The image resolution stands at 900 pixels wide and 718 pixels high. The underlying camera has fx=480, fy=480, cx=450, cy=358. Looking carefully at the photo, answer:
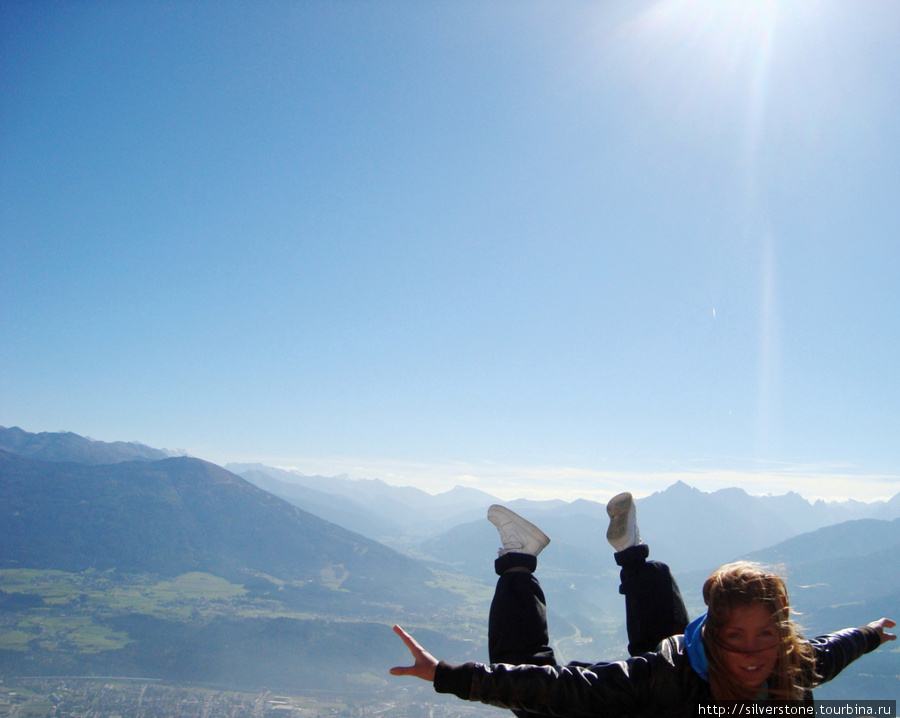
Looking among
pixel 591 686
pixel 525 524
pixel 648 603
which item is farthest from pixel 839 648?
pixel 525 524

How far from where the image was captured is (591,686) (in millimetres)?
2371

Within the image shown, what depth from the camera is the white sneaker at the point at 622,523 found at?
3.81m

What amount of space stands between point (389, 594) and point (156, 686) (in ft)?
321

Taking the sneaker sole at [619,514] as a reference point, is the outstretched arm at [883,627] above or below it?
below

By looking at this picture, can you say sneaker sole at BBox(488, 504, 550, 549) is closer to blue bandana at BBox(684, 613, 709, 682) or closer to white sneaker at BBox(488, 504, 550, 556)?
white sneaker at BBox(488, 504, 550, 556)

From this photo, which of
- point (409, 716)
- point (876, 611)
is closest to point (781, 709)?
point (409, 716)

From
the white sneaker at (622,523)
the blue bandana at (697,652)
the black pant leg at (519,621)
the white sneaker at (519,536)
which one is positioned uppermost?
the white sneaker at (622,523)

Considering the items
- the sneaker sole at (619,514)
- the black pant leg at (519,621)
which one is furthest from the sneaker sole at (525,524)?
the sneaker sole at (619,514)

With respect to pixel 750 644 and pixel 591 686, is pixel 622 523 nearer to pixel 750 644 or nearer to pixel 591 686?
pixel 750 644

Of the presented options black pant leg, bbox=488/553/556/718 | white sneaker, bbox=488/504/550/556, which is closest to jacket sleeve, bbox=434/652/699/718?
black pant leg, bbox=488/553/556/718

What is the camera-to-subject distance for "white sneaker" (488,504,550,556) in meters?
3.95

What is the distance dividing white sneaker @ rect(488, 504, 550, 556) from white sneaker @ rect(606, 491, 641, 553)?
547mm

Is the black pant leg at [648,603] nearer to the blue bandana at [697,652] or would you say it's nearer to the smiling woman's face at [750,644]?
the blue bandana at [697,652]

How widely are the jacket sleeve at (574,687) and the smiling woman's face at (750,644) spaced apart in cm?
23
